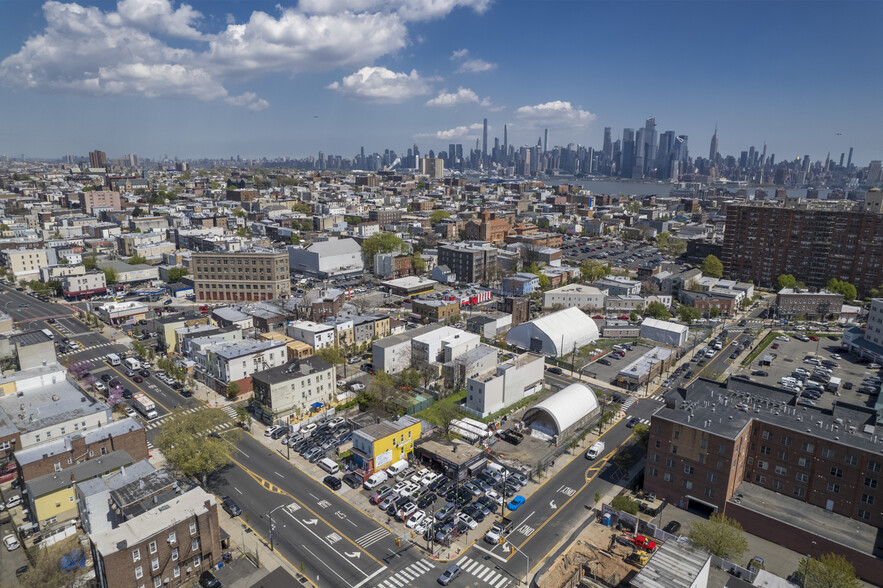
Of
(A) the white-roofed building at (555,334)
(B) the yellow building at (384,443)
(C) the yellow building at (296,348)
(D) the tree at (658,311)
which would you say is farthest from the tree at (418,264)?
(B) the yellow building at (384,443)

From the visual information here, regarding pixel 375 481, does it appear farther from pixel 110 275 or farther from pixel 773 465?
pixel 110 275

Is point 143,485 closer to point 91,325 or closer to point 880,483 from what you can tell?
point 880,483

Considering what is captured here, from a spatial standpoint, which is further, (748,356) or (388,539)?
(748,356)

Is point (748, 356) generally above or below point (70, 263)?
below

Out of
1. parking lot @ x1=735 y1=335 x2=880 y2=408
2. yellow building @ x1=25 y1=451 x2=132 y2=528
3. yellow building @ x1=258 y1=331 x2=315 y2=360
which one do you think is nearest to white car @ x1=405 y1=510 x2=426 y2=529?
yellow building @ x1=25 y1=451 x2=132 y2=528

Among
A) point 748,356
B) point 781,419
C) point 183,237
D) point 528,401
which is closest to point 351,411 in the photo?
point 528,401

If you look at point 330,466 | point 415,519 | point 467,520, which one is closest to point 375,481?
point 330,466

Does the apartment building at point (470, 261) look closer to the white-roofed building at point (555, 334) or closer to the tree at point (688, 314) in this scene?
the white-roofed building at point (555, 334)
